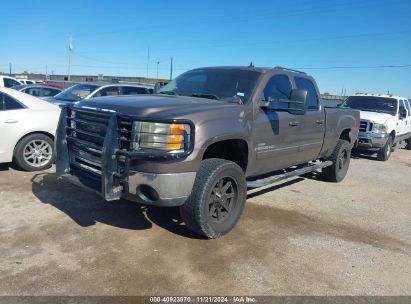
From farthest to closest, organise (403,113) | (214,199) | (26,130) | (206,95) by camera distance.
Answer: (403,113) < (26,130) < (206,95) < (214,199)

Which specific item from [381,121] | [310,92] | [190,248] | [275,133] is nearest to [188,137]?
[190,248]

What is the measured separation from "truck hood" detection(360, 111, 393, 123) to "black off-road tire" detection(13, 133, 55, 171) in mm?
8517

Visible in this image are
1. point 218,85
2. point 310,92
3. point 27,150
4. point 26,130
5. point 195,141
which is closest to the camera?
point 195,141

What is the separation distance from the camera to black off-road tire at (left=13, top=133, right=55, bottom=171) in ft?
22.0

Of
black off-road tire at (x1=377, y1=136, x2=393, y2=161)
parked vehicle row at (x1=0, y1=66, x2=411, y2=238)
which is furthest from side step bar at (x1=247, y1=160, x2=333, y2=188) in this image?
black off-road tire at (x1=377, y1=136, x2=393, y2=161)

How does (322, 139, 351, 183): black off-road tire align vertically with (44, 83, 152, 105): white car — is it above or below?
below

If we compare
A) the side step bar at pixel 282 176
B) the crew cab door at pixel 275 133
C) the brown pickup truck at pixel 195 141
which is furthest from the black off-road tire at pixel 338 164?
the crew cab door at pixel 275 133

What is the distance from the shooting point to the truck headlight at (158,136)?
3824 mm

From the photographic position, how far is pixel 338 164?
25.5ft

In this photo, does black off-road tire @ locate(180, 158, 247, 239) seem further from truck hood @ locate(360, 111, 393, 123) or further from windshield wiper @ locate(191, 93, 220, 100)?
truck hood @ locate(360, 111, 393, 123)

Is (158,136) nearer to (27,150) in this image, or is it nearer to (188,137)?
(188,137)

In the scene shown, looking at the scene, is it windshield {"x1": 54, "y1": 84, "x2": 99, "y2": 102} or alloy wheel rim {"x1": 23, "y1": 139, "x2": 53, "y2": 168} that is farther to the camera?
windshield {"x1": 54, "y1": 84, "x2": 99, "y2": 102}

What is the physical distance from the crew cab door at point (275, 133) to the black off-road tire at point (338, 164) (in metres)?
1.91

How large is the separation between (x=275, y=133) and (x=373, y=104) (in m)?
8.47
